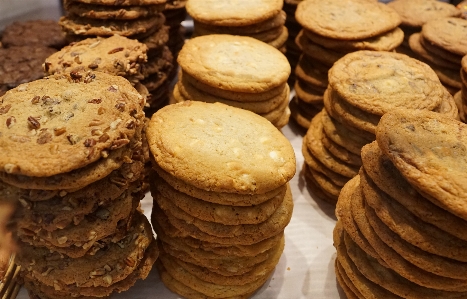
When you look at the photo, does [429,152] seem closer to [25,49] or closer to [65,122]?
[65,122]

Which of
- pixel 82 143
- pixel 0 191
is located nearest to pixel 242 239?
pixel 82 143

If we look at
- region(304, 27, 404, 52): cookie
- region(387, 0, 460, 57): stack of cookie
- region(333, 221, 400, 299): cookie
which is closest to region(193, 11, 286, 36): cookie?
region(304, 27, 404, 52): cookie

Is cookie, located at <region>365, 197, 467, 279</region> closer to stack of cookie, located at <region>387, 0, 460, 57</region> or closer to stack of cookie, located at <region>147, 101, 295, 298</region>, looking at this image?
stack of cookie, located at <region>147, 101, 295, 298</region>

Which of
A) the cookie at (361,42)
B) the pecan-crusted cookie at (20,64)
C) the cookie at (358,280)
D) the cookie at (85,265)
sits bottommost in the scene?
the cookie at (358,280)

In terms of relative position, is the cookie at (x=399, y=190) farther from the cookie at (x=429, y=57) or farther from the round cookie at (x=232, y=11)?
the cookie at (x=429, y=57)

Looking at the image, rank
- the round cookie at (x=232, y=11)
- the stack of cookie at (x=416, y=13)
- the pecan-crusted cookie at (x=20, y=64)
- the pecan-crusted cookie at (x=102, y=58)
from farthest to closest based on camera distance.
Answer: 1. the stack of cookie at (x=416, y=13)
2. the round cookie at (x=232, y=11)
3. the pecan-crusted cookie at (x=20, y=64)
4. the pecan-crusted cookie at (x=102, y=58)

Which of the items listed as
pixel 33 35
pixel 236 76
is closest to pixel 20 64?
pixel 33 35

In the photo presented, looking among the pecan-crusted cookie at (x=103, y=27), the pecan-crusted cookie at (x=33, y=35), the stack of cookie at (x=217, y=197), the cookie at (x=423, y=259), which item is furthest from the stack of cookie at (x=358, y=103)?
the pecan-crusted cookie at (x=33, y=35)

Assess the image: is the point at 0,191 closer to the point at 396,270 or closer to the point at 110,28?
the point at 110,28
